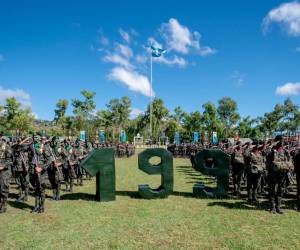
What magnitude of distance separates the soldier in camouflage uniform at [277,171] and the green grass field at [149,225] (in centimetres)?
45

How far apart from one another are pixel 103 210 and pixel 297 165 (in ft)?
21.6

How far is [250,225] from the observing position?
846 cm

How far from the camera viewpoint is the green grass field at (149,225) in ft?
22.9

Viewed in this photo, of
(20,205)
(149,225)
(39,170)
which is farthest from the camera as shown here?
(20,205)

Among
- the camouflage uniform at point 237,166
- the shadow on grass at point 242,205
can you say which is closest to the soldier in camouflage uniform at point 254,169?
the shadow on grass at point 242,205

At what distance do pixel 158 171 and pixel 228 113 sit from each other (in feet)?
227

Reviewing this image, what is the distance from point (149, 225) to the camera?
8.36 m

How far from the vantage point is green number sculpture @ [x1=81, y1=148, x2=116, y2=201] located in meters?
11.3

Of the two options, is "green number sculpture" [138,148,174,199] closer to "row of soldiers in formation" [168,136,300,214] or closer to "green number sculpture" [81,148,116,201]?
"green number sculpture" [81,148,116,201]

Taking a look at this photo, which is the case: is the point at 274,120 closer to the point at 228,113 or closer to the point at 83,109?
the point at 228,113

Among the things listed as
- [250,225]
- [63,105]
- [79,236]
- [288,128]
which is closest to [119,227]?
[79,236]

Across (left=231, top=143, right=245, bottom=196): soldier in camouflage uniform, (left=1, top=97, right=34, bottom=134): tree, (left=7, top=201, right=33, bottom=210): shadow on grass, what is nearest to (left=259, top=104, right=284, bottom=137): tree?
(left=1, top=97, right=34, bottom=134): tree

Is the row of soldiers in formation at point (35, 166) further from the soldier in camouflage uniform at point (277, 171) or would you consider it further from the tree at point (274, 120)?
the tree at point (274, 120)

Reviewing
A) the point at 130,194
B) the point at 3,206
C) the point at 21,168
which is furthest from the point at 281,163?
the point at 21,168
